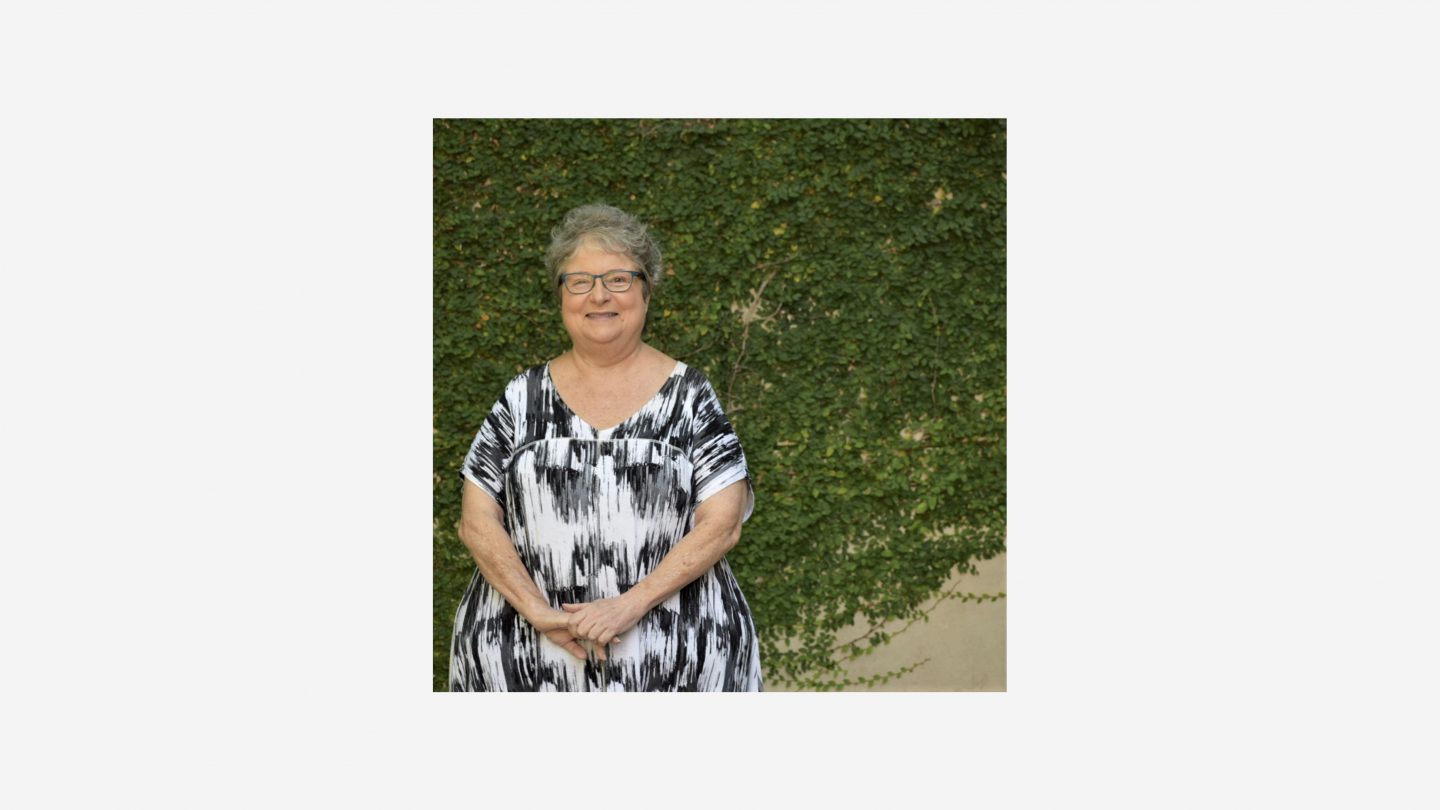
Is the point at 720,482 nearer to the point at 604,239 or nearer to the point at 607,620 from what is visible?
the point at 607,620

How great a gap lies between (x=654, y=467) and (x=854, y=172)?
132 cm

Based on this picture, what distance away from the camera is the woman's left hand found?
3.61m

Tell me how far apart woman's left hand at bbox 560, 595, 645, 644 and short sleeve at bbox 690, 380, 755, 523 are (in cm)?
36

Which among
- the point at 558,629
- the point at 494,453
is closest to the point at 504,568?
the point at 558,629

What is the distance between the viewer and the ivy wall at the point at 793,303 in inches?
169

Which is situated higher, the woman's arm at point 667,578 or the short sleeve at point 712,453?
the short sleeve at point 712,453

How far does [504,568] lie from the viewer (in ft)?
11.9

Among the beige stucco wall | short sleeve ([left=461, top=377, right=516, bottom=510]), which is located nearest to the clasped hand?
short sleeve ([left=461, top=377, right=516, bottom=510])

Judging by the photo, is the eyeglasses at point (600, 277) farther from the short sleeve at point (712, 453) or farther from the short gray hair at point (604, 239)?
the short sleeve at point (712, 453)

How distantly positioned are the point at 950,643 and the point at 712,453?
137cm

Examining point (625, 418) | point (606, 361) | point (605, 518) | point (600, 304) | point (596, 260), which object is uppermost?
point (596, 260)

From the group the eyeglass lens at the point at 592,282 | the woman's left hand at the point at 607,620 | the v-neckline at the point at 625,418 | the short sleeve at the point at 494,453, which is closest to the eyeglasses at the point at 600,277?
the eyeglass lens at the point at 592,282

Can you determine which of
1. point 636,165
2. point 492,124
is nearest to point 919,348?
point 636,165

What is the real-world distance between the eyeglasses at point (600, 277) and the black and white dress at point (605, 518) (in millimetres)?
303
